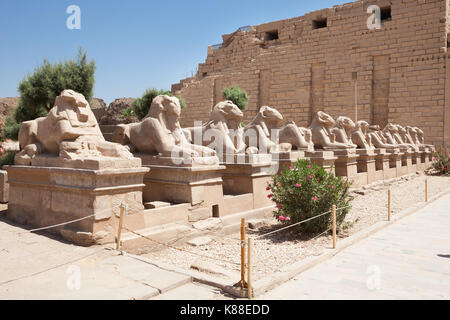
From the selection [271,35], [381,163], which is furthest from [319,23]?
[381,163]

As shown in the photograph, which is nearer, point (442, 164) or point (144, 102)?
point (442, 164)

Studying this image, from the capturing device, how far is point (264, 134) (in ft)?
23.8

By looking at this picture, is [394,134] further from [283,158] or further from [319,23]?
[319,23]

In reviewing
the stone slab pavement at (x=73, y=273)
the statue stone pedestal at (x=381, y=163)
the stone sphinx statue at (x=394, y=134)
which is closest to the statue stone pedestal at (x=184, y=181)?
the stone slab pavement at (x=73, y=273)

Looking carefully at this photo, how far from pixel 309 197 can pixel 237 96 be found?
1742 cm

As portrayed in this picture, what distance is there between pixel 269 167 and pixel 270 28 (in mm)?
18669

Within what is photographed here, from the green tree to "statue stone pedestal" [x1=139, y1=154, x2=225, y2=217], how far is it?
8.92m

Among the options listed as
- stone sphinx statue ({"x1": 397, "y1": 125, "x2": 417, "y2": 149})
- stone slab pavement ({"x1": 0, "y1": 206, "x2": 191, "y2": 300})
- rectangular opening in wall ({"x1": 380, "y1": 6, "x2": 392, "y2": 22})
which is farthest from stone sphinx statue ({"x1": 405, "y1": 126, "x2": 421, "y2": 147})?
stone slab pavement ({"x1": 0, "y1": 206, "x2": 191, "y2": 300})

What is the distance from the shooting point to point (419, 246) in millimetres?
4746

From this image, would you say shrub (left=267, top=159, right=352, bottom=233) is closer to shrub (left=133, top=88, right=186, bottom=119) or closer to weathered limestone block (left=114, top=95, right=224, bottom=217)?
weathered limestone block (left=114, top=95, right=224, bottom=217)

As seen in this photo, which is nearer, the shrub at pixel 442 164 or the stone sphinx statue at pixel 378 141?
the stone sphinx statue at pixel 378 141

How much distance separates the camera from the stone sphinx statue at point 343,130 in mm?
9906

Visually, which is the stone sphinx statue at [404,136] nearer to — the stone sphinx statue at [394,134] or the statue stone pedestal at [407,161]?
the stone sphinx statue at [394,134]
